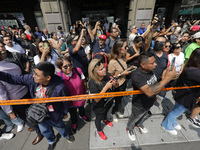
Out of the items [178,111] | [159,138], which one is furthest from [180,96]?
[159,138]

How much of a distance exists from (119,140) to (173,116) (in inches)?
57.3

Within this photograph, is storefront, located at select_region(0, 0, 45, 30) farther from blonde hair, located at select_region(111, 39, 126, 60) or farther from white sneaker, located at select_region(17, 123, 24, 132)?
blonde hair, located at select_region(111, 39, 126, 60)

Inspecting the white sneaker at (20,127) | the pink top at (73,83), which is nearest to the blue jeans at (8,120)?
the white sneaker at (20,127)

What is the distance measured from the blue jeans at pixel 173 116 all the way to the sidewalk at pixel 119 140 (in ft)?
0.63

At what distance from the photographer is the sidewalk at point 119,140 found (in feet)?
7.61

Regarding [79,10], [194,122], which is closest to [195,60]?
[194,122]

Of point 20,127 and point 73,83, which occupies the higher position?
point 73,83

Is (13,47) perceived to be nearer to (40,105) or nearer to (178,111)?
(40,105)

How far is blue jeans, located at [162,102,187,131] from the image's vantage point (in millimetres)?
2254

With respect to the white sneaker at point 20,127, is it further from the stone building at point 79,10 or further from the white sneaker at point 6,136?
the stone building at point 79,10

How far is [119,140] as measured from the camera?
7.97ft

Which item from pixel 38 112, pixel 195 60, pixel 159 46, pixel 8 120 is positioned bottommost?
pixel 8 120

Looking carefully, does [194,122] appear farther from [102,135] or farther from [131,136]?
[102,135]

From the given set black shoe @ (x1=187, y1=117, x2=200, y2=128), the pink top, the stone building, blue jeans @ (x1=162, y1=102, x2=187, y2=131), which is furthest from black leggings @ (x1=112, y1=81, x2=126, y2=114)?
the stone building
